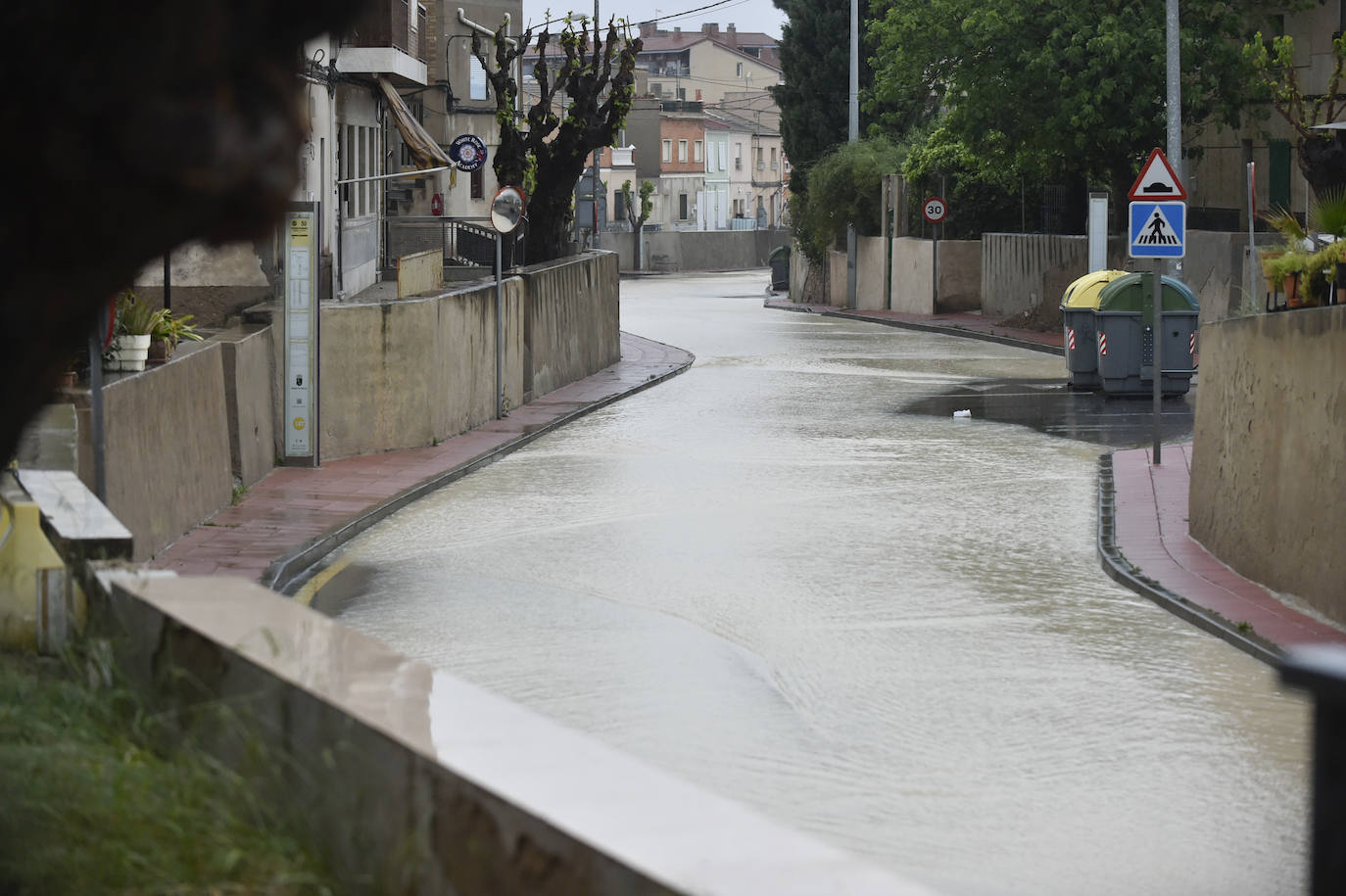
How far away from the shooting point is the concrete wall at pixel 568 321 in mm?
24484

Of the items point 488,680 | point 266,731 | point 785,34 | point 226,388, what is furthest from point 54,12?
point 785,34

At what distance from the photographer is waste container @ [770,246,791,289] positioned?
59.8 metres

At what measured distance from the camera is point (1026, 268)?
132 feet

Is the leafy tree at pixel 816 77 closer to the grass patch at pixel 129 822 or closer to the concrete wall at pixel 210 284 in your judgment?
the concrete wall at pixel 210 284

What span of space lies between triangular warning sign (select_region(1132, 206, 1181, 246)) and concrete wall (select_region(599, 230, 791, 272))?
2440 inches

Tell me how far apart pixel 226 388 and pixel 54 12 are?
1239 centimetres

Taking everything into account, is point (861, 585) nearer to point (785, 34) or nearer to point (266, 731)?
point (266, 731)

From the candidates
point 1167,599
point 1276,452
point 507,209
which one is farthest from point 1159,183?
point 507,209

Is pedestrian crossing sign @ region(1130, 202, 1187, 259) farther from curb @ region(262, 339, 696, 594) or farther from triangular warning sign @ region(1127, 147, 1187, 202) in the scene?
curb @ region(262, 339, 696, 594)

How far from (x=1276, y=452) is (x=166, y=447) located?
23.9 feet

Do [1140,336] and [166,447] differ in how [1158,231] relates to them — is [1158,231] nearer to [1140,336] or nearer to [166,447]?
[1140,336]

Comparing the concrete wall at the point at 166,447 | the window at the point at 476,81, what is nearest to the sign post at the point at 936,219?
the window at the point at 476,81

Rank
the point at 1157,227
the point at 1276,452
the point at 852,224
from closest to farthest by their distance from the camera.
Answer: the point at 1276,452, the point at 1157,227, the point at 852,224

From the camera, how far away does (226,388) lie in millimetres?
14664
